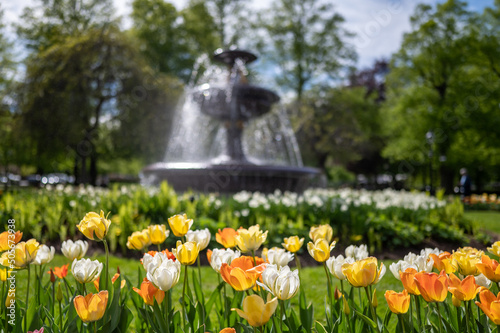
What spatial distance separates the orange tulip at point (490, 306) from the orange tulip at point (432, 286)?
103 millimetres

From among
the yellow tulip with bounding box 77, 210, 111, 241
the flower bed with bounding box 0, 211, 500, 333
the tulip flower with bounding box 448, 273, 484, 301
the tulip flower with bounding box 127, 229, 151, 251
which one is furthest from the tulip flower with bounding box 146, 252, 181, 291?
the tulip flower with bounding box 448, 273, 484, 301

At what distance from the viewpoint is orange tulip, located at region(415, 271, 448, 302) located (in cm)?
128

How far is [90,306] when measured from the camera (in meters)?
1.31

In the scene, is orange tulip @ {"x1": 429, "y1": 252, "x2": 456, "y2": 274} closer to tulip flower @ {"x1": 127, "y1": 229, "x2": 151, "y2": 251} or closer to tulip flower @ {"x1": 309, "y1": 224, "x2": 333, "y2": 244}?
tulip flower @ {"x1": 309, "y1": 224, "x2": 333, "y2": 244}

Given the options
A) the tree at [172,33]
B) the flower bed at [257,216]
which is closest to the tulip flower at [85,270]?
the flower bed at [257,216]

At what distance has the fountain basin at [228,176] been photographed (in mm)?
8203

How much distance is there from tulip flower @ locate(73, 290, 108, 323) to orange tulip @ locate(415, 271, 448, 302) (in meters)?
1.05

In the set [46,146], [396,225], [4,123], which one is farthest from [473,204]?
[4,123]

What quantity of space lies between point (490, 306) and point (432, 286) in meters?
0.17

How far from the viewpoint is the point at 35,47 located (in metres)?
23.1

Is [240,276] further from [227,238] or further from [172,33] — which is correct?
[172,33]

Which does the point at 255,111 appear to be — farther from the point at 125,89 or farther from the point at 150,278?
the point at 125,89

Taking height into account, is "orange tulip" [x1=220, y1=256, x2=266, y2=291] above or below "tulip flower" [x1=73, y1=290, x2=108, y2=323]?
above

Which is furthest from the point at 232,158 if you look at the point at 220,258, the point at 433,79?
the point at 433,79
